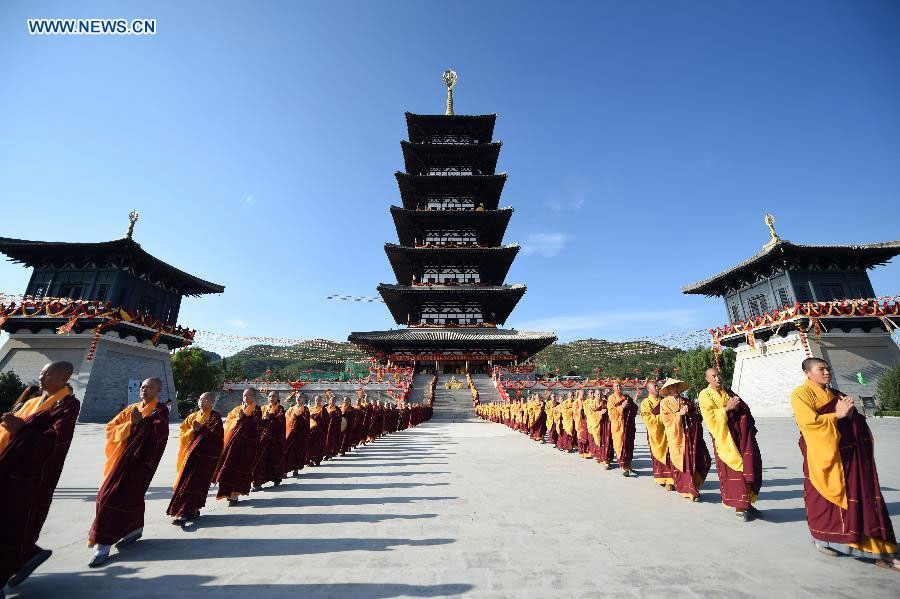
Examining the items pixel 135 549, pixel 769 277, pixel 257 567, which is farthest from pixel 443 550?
pixel 769 277

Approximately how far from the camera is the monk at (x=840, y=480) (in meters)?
2.84

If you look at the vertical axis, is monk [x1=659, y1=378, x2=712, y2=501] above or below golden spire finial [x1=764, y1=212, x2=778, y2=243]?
below

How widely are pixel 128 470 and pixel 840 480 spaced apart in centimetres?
587

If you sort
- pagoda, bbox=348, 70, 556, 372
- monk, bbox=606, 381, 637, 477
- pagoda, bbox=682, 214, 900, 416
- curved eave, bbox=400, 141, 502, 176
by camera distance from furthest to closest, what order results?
1. curved eave, bbox=400, 141, 502, 176
2. pagoda, bbox=348, 70, 556, 372
3. pagoda, bbox=682, 214, 900, 416
4. monk, bbox=606, 381, 637, 477

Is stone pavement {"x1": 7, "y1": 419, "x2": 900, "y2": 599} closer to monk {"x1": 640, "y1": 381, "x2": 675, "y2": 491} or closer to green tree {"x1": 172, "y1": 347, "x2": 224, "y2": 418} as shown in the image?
monk {"x1": 640, "y1": 381, "x2": 675, "y2": 491}

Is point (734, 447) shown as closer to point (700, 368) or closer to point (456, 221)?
point (456, 221)

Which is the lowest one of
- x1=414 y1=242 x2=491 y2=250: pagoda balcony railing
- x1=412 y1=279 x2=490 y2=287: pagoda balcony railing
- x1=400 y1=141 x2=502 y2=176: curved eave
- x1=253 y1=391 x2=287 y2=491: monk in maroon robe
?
x1=253 y1=391 x2=287 y2=491: monk in maroon robe

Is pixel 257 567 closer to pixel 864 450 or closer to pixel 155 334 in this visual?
pixel 864 450

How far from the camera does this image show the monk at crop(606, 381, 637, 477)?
6.43 m

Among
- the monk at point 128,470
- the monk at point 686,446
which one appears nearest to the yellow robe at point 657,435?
the monk at point 686,446

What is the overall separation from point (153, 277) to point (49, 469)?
25.1 metres

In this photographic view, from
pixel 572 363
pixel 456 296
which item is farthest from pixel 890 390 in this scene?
pixel 572 363

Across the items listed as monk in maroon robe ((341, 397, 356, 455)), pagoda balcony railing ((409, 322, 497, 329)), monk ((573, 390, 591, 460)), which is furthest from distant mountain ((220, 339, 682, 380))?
monk ((573, 390, 591, 460))

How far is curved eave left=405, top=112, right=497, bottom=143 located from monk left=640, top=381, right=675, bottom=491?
33.4 meters
